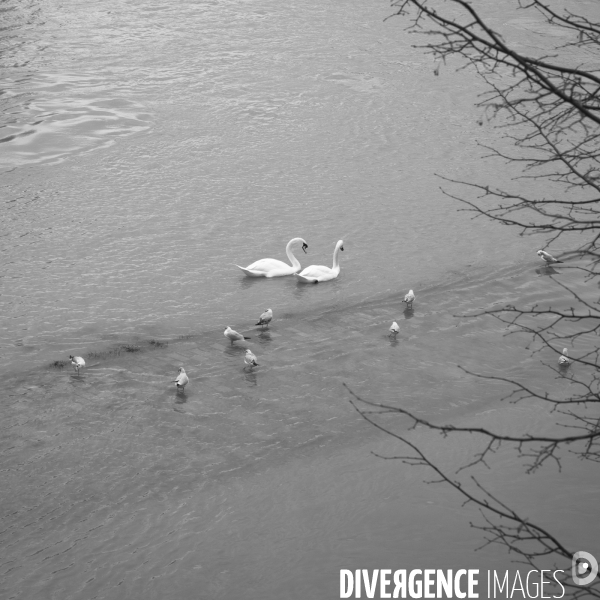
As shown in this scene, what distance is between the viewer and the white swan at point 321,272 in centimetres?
1102

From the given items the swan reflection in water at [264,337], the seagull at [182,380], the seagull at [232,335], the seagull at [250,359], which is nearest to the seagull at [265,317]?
the swan reflection in water at [264,337]

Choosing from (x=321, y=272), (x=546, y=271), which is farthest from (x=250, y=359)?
(x=546, y=271)

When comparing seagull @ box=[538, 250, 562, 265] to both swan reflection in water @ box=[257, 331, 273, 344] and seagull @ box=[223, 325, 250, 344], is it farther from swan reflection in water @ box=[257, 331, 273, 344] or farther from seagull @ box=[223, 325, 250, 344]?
seagull @ box=[223, 325, 250, 344]

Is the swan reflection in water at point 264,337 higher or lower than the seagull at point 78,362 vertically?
lower

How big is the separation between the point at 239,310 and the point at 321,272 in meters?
1.26

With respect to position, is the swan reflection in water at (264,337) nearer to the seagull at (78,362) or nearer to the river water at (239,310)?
the river water at (239,310)

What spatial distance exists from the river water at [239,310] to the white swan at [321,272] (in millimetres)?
166

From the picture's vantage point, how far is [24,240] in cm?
1152

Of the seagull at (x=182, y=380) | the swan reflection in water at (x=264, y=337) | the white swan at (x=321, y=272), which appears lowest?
the swan reflection in water at (x=264, y=337)

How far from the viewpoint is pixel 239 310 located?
34.1ft

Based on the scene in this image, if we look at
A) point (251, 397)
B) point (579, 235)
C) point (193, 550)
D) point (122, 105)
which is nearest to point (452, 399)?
point (251, 397)

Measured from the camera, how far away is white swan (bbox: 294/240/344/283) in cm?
1102

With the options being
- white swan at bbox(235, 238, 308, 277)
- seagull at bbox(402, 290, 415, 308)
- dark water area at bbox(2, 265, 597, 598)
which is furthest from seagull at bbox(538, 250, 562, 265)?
white swan at bbox(235, 238, 308, 277)

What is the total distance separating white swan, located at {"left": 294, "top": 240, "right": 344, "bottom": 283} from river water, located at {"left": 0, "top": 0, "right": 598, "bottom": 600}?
166 millimetres
